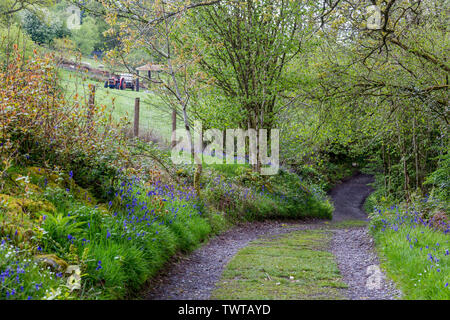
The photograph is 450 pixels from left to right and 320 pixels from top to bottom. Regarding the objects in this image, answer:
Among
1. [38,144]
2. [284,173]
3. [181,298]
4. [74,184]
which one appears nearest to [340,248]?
[181,298]

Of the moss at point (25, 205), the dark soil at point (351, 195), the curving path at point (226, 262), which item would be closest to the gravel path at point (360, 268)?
the curving path at point (226, 262)

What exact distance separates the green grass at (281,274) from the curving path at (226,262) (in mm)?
161

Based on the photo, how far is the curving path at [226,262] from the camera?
457 cm

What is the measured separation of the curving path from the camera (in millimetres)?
4574

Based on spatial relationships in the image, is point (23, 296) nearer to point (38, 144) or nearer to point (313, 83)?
point (38, 144)

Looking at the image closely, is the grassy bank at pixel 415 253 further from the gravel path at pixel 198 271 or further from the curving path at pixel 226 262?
the gravel path at pixel 198 271

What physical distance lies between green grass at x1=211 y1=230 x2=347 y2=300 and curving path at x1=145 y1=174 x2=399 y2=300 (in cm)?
16

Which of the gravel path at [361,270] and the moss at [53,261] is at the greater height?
the moss at [53,261]

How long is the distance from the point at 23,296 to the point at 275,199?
10161 millimetres

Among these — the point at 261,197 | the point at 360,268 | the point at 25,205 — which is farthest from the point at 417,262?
the point at 261,197

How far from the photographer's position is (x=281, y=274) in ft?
17.3

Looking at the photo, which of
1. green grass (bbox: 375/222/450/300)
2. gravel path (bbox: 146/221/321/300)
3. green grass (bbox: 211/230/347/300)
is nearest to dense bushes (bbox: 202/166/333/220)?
gravel path (bbox: 146/221/321/300)

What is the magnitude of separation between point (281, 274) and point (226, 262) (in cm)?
115

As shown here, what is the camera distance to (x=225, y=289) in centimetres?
463
